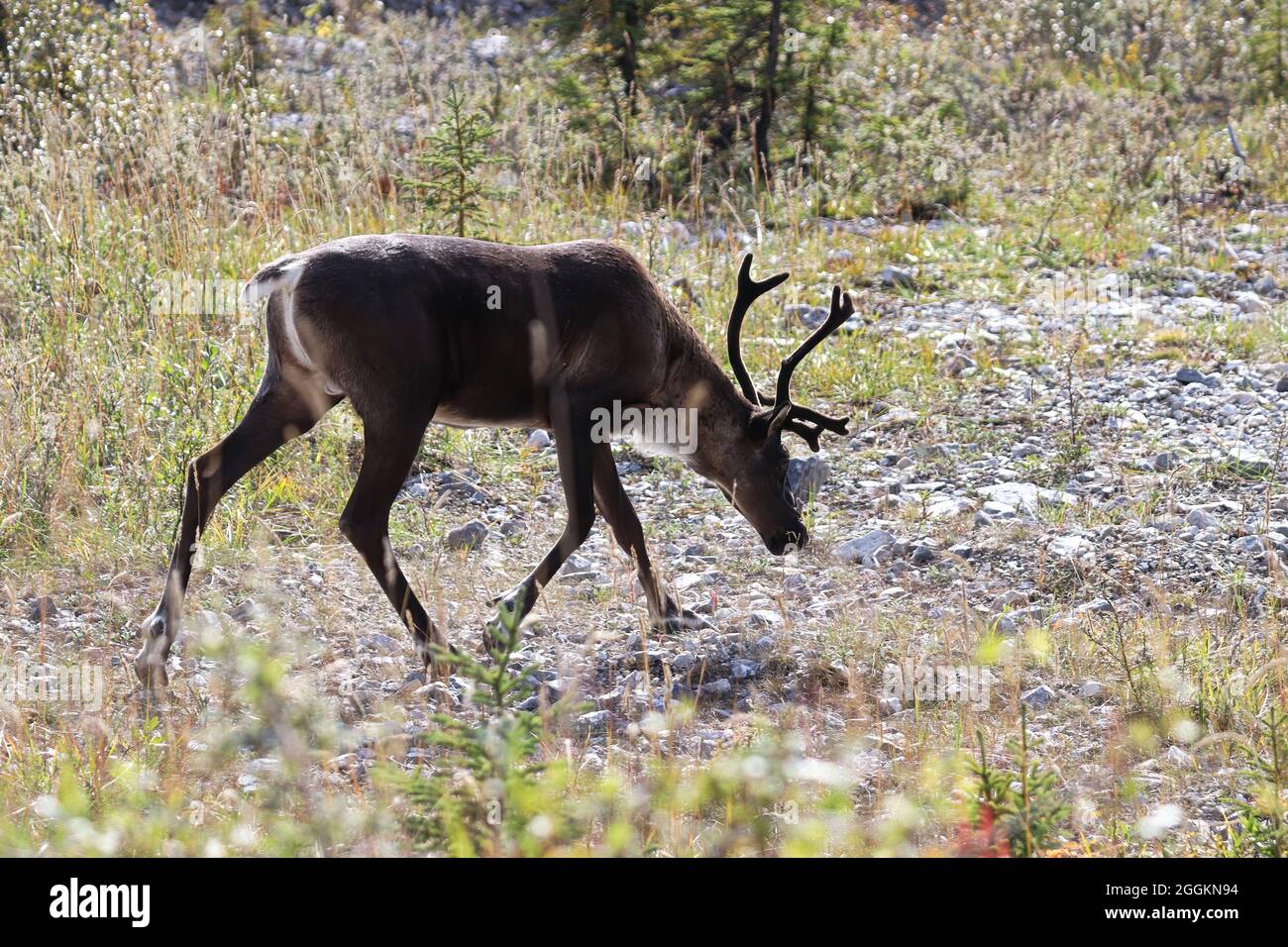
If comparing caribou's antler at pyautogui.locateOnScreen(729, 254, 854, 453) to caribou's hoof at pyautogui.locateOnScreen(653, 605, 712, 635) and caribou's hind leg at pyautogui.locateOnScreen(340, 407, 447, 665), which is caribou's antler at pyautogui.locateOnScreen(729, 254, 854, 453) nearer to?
caribou's hoof at pyautogui.locateOnScreen(653, 605, 712, 635)

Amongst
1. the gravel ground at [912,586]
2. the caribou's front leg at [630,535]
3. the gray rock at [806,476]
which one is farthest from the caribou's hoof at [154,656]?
the gray rock at [806,476]

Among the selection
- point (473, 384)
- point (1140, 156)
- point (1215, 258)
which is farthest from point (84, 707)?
point (1140, 156)

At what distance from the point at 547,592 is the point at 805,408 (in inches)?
59.4

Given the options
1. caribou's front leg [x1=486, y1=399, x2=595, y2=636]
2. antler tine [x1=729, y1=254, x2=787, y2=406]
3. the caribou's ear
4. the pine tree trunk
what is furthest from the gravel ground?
the pine tree trunk

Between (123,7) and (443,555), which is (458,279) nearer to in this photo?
(443,555)

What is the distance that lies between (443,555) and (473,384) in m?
1.48

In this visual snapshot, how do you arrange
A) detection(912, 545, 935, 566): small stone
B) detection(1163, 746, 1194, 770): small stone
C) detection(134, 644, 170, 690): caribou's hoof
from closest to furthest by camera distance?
detection(1163, 746, 1194, 770): small stone → detection(134, 644, 170, 690): caribou's hoof → detection(912, 545, 935, 566): small stone

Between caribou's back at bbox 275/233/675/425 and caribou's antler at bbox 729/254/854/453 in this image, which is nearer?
caribou's back at bbox 275/233/675/425

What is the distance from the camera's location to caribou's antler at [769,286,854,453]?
6883 millimetres

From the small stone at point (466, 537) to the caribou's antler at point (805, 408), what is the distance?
1729 mm

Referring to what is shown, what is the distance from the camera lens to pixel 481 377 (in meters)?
6.35

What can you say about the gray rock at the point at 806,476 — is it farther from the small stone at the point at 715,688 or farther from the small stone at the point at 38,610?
the small stone at the point at 38,610

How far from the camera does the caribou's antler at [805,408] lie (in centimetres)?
688

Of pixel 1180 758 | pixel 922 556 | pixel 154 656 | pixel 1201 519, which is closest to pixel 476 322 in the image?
pixel 154 656
